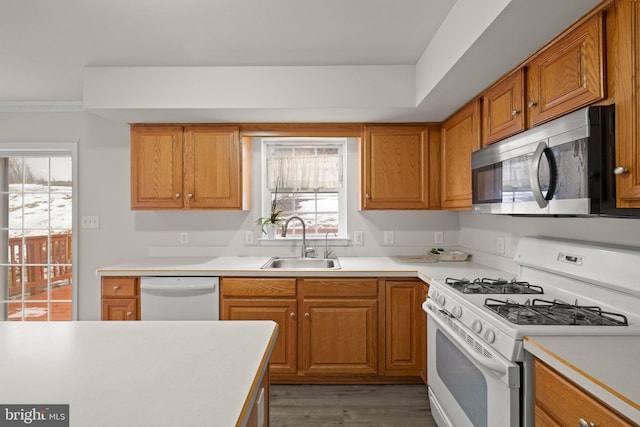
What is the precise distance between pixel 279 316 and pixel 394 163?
154 centimetres

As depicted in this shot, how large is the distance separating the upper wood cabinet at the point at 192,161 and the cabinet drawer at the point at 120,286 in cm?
75

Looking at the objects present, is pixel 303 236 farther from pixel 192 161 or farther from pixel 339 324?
pixel 192 161

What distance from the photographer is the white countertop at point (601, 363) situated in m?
0.86

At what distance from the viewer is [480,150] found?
7.11ft

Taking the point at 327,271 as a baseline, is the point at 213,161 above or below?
above

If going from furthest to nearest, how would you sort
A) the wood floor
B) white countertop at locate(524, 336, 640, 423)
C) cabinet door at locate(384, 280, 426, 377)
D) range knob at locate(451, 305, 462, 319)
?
cabinet door at locate(384, 280, 426, 377) < the wood floor < range knob at locate(451, 305, 462, 319) < white countertop at locate(524, 336, 640, 423)

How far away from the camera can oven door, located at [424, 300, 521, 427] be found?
129cm

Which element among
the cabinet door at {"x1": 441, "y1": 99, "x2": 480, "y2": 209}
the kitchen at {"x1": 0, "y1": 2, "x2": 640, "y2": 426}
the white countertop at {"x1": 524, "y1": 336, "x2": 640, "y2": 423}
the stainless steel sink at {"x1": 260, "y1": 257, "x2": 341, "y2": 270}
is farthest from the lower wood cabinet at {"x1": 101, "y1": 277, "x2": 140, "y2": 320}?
the white countertop at {"x1": 524, "y1": 336, "x2": 640, "y2": 423}

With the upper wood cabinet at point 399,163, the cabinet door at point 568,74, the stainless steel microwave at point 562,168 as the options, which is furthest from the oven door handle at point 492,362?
the upper wood cabinet at point 399,163

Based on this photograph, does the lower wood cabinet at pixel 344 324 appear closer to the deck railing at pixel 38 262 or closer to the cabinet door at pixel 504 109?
the cabinet door at pixel 504 109

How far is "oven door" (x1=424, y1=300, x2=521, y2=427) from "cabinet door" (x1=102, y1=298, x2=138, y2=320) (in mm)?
2127

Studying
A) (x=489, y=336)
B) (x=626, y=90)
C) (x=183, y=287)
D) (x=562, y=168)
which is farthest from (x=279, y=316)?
(x=626, y=90)

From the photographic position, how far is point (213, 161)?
3.03 metres

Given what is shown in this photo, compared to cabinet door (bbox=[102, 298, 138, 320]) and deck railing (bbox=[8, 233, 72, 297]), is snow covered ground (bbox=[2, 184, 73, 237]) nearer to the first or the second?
deck railing (bbox=[8, 233, 72, 297])
